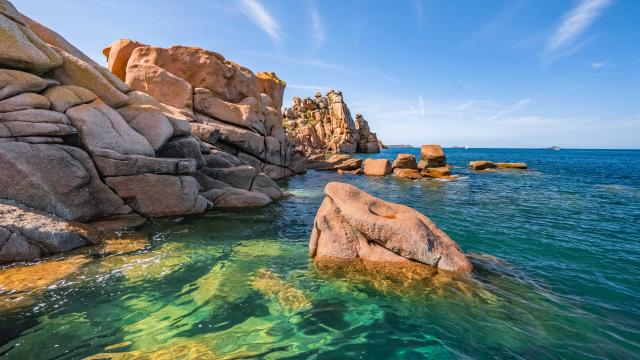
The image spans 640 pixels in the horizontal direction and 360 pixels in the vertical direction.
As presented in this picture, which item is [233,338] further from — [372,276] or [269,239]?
[269,239]

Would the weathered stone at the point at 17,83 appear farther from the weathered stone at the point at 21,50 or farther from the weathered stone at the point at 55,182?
the weathered stone at the point at 55,182

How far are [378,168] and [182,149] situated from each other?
3388 cm

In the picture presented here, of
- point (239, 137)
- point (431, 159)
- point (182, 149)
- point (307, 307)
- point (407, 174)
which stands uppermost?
point (239, 137)

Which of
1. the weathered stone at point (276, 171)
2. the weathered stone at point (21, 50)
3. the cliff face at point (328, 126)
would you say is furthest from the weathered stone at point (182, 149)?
the cliff face at point (328, 126)

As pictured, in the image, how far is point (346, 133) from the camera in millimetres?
119312

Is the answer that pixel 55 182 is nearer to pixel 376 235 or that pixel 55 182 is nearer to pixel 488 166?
pixel 376 235

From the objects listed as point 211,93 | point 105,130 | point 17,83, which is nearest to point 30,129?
point 17,83

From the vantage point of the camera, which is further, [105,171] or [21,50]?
[105,171]

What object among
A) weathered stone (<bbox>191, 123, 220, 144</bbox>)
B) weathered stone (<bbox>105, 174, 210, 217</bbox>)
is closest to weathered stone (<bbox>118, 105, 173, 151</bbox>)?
weathered stone (<bbox>105, 174, 210, 217</bbox>)

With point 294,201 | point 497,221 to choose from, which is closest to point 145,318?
point 294,201

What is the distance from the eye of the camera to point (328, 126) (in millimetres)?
124375

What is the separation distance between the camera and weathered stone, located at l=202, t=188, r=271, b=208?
1958cm

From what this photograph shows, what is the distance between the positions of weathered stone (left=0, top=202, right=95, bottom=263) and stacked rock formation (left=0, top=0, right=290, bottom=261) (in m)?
0.06

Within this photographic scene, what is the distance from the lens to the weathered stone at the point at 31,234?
975cm
